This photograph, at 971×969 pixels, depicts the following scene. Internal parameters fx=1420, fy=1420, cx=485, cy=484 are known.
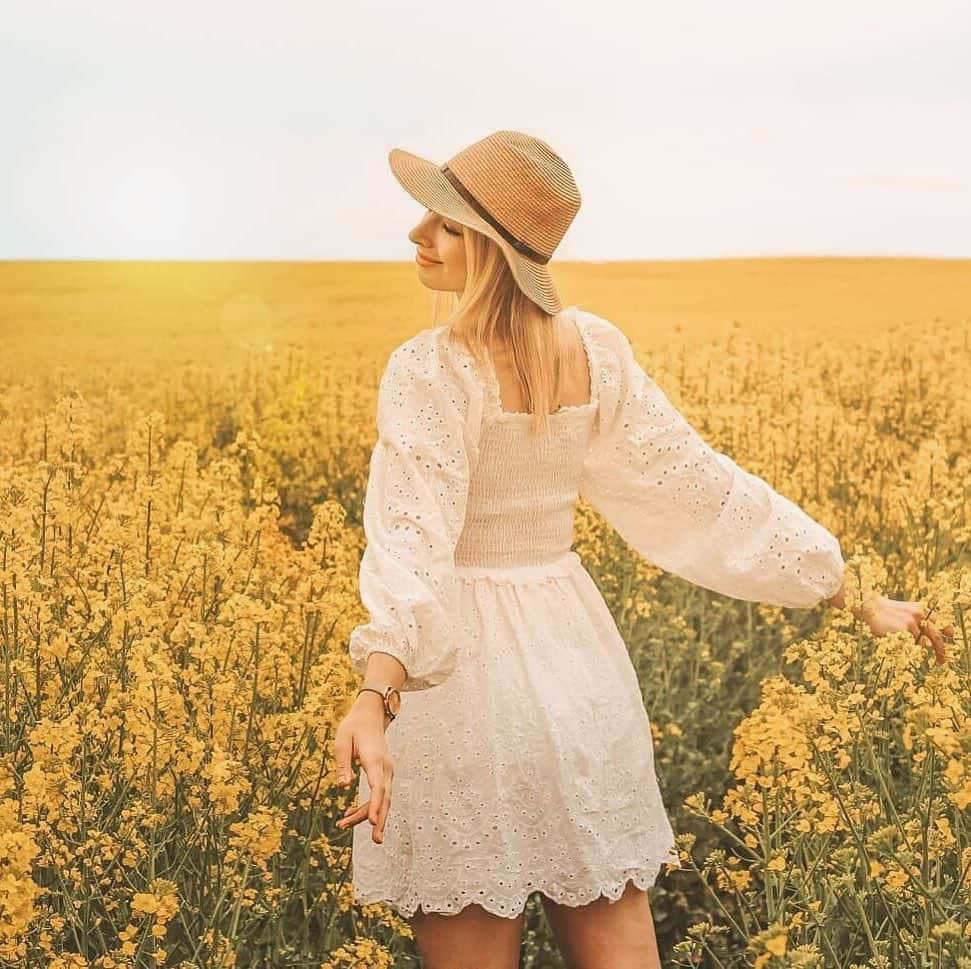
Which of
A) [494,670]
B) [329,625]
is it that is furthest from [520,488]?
[329,625]

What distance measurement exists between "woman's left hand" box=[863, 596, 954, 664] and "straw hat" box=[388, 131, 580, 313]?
0.71 metres

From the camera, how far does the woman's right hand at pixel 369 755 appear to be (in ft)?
5.36

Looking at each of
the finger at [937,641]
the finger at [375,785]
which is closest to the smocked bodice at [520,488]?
the finger at [375,785]

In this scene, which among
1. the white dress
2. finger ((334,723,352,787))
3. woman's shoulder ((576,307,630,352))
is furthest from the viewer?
woman's shoulder ((576,307,630,352))

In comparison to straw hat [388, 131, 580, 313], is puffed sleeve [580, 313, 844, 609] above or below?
below

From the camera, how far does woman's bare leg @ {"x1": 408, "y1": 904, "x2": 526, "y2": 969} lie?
194 centimetres

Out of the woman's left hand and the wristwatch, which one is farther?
the woman's left hand

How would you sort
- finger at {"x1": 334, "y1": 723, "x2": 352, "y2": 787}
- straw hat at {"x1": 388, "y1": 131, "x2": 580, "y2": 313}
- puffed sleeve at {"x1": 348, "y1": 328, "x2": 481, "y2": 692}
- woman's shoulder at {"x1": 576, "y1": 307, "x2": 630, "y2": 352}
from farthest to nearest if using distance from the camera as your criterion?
woman's shoulder at {"x1": 576, "y1": 307, "x2": 630, "y2": 352}, straw hat at {"x1": 388, "y1": 131, "x2": 580, "y2": 313}, puffed sleeve at {"x1": 348, "y1": 328, "x2": 481, "y2": 692}, finger at {"x1": 334, "y1": 723, "x2": 352, "y2": 787}

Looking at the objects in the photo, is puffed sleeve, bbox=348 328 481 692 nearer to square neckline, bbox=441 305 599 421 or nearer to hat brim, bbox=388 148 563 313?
square neckline, bbox=441 305 599 421

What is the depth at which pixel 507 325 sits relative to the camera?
200 cm

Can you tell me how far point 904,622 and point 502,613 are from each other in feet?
2.17

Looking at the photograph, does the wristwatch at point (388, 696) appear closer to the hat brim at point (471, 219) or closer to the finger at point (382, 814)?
the finger at point (382, 814)

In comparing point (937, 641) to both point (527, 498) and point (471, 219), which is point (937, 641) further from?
point (471, 219)

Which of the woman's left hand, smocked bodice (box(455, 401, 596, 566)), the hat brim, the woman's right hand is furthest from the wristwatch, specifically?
the woman's left hand
